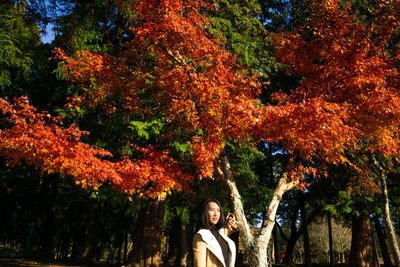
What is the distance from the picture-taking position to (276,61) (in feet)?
49.0

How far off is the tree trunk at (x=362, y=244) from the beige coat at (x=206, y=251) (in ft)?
61.8

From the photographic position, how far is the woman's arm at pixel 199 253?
2832 millimetres

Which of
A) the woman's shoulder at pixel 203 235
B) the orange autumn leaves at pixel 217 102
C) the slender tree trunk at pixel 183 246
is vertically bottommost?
the slender tree trunk at pixel 183 246

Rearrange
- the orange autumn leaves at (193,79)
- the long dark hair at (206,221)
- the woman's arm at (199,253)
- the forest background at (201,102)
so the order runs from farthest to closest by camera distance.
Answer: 1. the orange autumn leaves at (193,79)
2. the forest background at (201,102)
3. the long dark hair at (206,221)
4. the woman's arm at (199,253)

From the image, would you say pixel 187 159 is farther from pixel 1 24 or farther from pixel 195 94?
pixel 1 24

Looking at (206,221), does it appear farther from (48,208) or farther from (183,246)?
(48,208)

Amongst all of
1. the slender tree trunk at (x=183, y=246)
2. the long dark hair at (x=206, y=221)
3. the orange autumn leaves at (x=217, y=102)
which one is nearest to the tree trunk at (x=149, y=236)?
the orange autumn leaves at (x=217, y=102)

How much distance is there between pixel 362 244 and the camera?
62.7 ft

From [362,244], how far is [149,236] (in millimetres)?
14562

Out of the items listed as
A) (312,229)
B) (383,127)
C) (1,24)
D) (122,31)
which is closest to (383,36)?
(383,127)

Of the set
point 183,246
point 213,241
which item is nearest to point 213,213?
point 213,241

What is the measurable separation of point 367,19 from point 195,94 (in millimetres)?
10643

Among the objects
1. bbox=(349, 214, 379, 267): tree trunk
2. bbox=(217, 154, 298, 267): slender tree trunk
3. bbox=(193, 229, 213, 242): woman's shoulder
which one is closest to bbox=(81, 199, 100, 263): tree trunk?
bbox=(217, 154, 298, 267): slender tree trunk

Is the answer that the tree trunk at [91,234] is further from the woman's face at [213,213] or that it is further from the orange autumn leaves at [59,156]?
the woman's face at [213,213]
